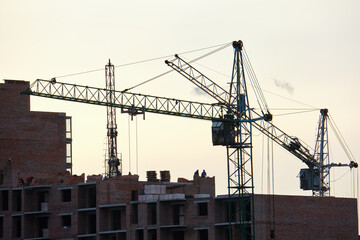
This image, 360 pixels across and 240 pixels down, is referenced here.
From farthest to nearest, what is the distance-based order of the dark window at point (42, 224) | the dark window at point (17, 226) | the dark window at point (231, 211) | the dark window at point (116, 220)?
the dark window at point (17, 226)
the dark window at point (42, 224)
the dark window at point (116, 220)
the dark window at point (231, 211)

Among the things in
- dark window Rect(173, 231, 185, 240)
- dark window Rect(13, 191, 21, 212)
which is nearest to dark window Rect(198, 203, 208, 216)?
dark window Rect(173, 231, 185, 240)

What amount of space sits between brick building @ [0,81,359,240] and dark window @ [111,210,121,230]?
0.40 ft

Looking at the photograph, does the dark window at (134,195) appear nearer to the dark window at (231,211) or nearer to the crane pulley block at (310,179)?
the dark window at (231,211)

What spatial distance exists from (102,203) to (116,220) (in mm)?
2662

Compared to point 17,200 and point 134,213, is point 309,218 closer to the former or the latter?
point 134,213

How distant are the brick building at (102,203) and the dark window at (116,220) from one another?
12cm

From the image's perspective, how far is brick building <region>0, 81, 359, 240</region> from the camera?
109562 millimetres

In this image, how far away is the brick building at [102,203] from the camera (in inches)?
4313

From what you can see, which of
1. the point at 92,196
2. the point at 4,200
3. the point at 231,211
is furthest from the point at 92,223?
the point at 231,211

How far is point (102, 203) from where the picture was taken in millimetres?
115688

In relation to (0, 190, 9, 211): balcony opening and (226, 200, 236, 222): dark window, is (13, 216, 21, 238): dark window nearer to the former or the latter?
(0, 190, 9, 211): balcony opening

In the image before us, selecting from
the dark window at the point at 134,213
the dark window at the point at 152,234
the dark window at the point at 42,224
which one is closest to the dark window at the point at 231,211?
the dark window at the point at 152,234

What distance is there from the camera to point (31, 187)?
395ft

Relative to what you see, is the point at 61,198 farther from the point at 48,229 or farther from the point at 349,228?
the point at 349,228
